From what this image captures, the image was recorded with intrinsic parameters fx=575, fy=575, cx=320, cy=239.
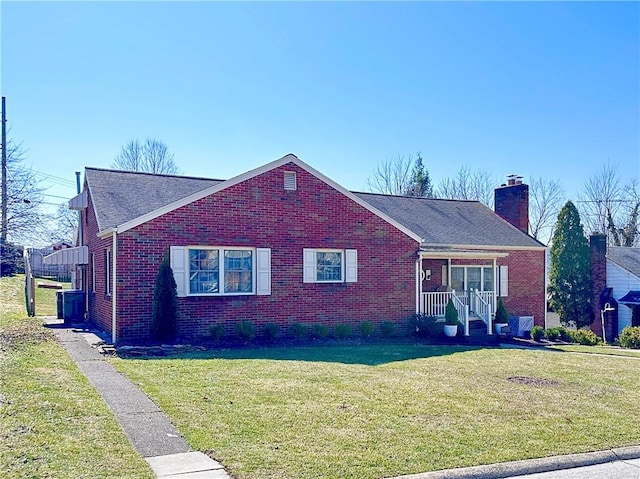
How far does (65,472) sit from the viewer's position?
16.2 ft

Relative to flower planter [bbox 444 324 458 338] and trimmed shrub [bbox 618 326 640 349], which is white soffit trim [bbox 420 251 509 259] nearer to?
flower planter [bbox 444 324 458 338]

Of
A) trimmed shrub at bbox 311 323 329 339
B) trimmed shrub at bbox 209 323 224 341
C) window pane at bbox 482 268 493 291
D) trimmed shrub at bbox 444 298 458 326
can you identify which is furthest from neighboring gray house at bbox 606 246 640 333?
trimmed shrub at bbox 209 323 224 341

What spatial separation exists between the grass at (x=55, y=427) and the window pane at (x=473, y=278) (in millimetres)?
14212

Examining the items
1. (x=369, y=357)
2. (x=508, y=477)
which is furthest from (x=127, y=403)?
(x=369, y=357)

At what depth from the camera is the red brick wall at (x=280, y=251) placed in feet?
45.1

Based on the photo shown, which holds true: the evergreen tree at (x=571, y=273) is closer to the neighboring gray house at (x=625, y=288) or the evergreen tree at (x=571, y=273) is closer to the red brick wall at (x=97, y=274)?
the neighboring gray house at (x=625, y=288)

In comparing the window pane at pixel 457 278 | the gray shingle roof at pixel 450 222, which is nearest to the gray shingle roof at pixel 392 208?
the gray shingle roof at pixel 450 222

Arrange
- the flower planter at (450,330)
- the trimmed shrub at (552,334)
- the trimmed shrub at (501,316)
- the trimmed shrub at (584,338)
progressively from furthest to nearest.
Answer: the trimmed shrub at (501,316) < the trimmed shrub at (552,334) < the trimmed shrub at (584,338) < the flower planter at (450,330)

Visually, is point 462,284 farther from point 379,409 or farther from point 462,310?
point 379,409

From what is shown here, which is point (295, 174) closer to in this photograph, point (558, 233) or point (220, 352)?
point (220, 352)

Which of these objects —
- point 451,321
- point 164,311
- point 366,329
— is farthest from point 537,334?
point 164,311

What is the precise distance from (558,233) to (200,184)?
15872mm

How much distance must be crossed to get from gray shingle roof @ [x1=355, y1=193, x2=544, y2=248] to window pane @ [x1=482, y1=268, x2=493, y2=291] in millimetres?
→ 986

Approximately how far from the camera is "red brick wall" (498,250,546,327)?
22.2 metres
